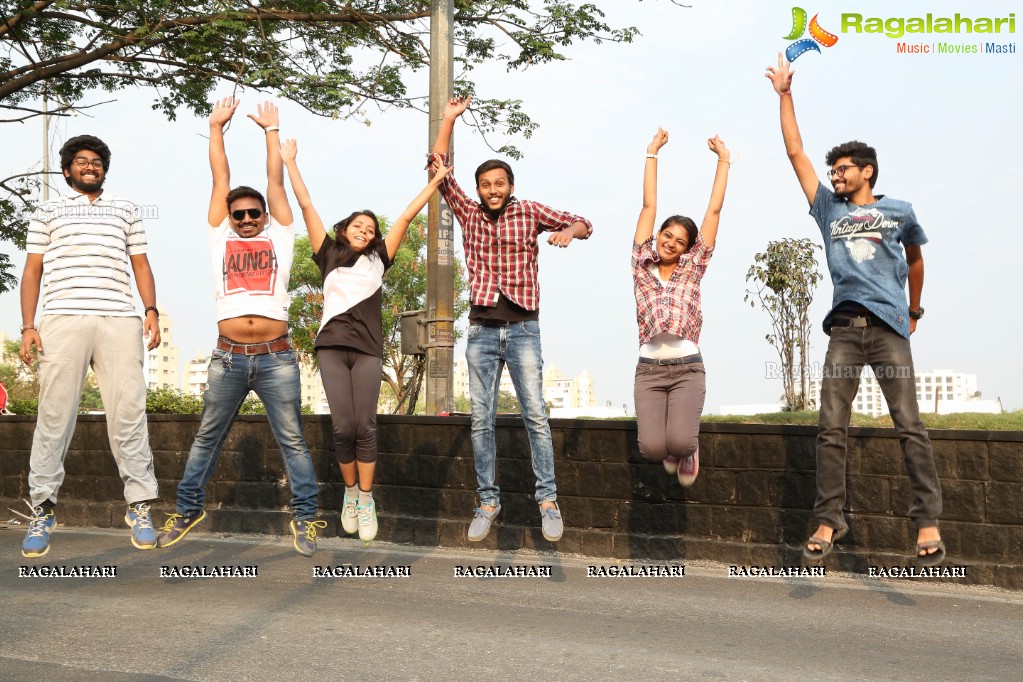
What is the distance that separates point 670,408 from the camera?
663 centimetres

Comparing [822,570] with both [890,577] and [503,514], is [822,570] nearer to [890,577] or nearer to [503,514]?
[890,577]

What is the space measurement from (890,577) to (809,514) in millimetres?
642

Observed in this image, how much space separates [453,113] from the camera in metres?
7.01

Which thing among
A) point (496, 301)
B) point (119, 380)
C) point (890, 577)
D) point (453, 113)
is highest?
point (453, 113)

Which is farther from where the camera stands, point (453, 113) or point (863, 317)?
point (453, 113)

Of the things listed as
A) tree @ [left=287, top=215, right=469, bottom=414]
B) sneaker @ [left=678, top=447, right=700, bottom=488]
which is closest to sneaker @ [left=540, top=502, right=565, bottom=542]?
sneaker @ [left=678, top=447, right=700, bottom=488]

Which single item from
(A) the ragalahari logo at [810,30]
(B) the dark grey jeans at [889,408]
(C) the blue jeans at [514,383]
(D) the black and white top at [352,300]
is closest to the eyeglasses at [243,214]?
(D) the black and white top at [352,300]

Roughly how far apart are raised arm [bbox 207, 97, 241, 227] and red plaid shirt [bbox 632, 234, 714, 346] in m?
2.76

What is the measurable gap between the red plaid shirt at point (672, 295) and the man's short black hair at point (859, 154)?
0.99 m

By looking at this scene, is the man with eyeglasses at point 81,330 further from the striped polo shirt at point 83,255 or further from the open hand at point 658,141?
the open hand at point 658,141

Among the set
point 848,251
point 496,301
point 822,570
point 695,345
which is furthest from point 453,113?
point 822,570

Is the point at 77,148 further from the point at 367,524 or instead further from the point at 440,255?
the point at 440,255

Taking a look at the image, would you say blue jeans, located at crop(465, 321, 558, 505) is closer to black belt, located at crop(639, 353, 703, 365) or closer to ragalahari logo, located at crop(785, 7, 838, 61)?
black belt, located at crop(639, 353, 703, 365)

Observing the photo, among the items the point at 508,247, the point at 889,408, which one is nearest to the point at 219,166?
the point at 508,247
